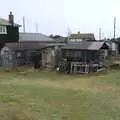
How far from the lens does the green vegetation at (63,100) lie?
55.3ft

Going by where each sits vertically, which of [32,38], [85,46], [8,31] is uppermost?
[8,31]

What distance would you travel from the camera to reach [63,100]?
72.5 feet

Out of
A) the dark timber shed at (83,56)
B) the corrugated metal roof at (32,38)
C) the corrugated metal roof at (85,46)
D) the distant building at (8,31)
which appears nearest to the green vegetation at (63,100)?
the dark timber shed at (83,56)

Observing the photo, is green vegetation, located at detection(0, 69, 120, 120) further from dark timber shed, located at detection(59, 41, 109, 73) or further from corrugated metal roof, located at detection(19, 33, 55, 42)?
corrugated metal roof, located at detection(19, 33, 55, 42)

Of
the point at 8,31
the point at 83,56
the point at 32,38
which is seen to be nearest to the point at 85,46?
the point at 83,56

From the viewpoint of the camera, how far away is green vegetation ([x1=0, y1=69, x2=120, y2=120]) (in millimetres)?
16858

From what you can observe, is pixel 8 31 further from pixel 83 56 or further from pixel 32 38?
pixel 83 56

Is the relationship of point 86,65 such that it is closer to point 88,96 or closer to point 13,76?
point 13,76

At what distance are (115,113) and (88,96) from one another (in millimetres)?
6002

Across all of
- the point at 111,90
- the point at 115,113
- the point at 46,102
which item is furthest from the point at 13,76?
the point at 115,113

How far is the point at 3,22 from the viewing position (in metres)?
51.2

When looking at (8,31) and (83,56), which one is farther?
(8,31)

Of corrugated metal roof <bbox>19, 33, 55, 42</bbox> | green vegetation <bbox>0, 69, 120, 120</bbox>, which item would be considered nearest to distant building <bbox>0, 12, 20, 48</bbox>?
corrugated metal roof <bbox>19, 33, 55, 42</bbox>

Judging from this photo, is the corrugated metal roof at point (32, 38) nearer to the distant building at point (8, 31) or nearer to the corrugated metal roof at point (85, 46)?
the distant building at point (8, 31)
